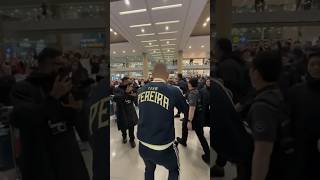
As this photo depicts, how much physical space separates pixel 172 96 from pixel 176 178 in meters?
0.78

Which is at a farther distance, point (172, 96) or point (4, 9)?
point (172, 96)

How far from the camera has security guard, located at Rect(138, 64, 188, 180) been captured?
2.53 metres

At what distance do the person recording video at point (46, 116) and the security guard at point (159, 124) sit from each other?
0.92m

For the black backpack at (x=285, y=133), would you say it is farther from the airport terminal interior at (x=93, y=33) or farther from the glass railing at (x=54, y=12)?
the glass railing at (x=54, y=12)

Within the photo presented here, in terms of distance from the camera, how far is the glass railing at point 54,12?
1686 mm

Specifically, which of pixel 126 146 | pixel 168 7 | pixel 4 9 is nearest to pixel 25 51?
pixel 4 9

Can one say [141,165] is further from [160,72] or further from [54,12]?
[54,12]

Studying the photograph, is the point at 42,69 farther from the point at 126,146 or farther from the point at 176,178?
the point at 126,146

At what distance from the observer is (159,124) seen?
253 centimetres

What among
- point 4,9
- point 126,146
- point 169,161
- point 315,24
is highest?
point 4,9

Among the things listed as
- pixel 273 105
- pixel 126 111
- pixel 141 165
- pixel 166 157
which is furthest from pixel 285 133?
pixel 126 111

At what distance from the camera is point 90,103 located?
171 cm

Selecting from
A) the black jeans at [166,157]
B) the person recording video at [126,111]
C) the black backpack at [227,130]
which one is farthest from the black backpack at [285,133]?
the person recording video at [126,111]

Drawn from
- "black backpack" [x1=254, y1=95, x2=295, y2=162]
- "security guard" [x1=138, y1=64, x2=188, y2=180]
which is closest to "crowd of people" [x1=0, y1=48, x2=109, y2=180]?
"security guard" [x1=138, y1=64, x2=188, y2=180]
